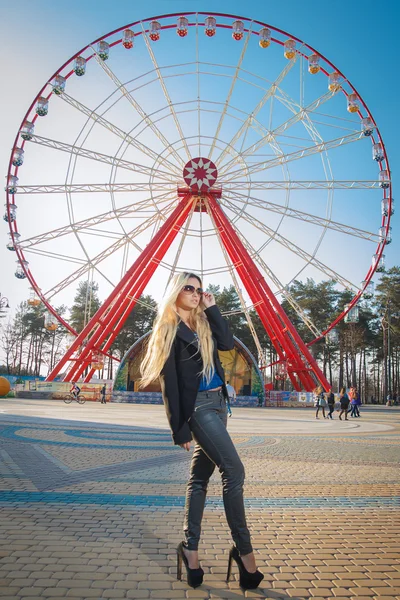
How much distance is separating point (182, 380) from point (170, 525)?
183 centimetres

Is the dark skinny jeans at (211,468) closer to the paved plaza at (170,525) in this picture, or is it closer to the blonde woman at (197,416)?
the blonde woman at (197,416)

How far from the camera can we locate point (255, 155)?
26.3 metres

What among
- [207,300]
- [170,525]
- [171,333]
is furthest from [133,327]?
[171,333]

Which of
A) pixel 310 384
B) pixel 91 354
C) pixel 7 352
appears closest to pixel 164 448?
pixel 91 354

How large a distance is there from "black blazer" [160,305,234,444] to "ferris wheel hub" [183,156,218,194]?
24.0 m

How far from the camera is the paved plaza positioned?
2875 mm

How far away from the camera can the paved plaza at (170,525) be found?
2875 millimetres

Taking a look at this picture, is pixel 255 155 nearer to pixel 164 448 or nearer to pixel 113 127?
pixel 113 127

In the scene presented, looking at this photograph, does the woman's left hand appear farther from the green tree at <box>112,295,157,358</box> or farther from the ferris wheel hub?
the green tree at <box>112,295,157,358</box>

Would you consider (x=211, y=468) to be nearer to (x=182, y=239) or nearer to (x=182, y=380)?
(x=182, y=380)

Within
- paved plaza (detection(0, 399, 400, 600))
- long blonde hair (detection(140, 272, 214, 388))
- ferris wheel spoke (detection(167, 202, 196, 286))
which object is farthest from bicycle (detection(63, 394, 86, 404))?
long blonde hair (detection(140, 272, 214, 388))

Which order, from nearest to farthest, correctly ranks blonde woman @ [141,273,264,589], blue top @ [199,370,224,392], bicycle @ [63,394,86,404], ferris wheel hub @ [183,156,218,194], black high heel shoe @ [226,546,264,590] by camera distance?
black high heel shoe @ [226,546,264,590] → blonde woman @ [141,273,264,589] → blue top @ [199,370,224,392] → ferris wheel hub @ [183,156,218,194] → bicycle @ [63,394,86,404]

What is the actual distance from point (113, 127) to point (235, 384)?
22021 mm

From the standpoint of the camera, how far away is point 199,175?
26.5 m
